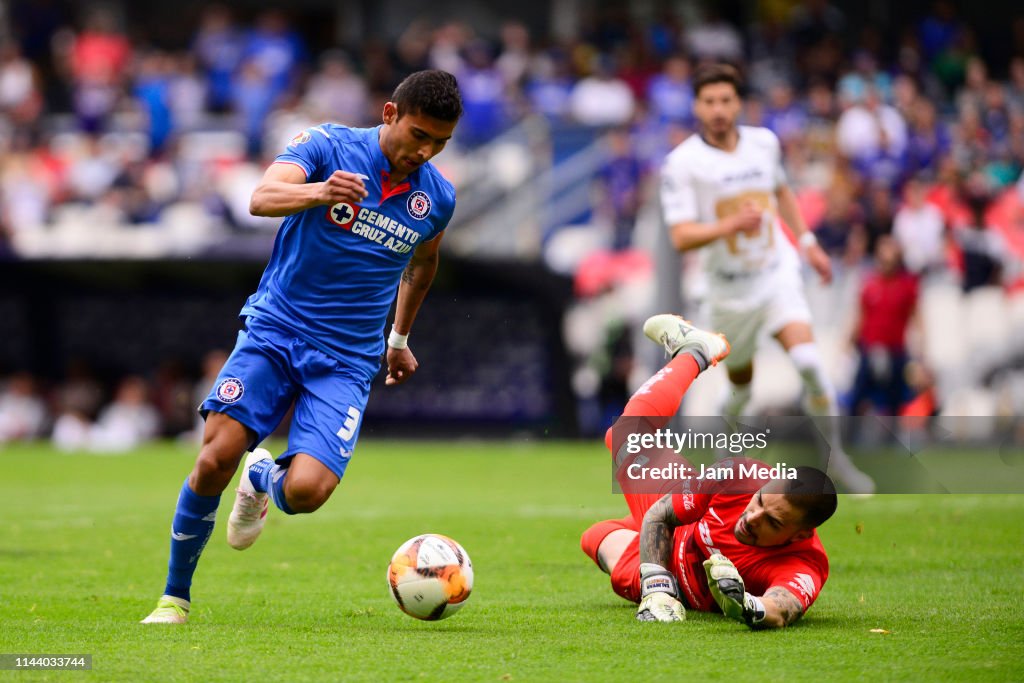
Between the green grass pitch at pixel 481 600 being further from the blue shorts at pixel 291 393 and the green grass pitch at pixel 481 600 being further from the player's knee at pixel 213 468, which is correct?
the blue shorts at pixel 291 393

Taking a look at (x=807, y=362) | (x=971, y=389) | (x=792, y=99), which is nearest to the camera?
(x=807, y=362)

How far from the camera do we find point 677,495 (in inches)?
247

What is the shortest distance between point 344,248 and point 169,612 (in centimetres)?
177

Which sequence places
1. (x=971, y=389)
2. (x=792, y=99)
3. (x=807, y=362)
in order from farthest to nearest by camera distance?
(x=792, y=99)
(x=971, y=389)
(x=807, y=362)

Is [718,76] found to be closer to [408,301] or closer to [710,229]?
[710,229]

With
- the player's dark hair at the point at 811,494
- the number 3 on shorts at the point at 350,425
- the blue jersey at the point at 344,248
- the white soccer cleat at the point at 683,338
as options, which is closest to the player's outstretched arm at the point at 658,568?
the player's dark hair at the point at 811,494

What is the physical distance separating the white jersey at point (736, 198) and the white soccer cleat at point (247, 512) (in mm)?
4543

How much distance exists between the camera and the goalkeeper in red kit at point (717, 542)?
5930 millimetres

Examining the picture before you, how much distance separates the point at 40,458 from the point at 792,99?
464 inches

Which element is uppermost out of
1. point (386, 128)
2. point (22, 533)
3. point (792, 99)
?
point (792, 99)

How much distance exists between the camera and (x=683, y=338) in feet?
24.0

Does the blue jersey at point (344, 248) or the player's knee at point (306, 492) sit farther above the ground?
the blue jersey at point (344, 248)

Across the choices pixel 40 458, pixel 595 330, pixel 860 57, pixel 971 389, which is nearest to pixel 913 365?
pixel 971 389

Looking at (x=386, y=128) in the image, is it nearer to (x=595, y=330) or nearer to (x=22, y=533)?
(x=22, y=533)
